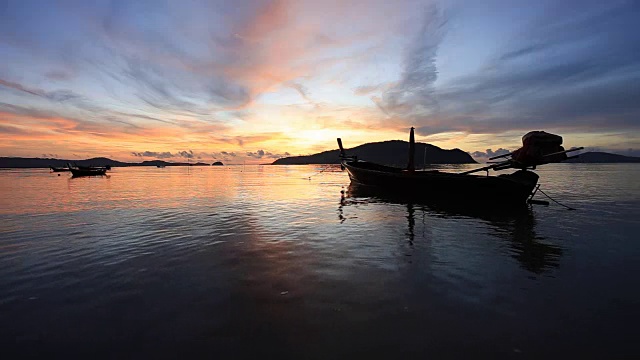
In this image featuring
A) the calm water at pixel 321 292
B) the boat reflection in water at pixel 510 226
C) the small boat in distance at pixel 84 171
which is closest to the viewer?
the calm water at pixel 321 292

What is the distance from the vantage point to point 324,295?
7.48m

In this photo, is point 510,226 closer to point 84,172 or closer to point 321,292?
point 321,292

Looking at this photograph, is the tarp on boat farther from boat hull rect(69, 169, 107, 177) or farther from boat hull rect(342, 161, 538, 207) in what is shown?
Answer: boat hull rect(69, 169, 107, 177)

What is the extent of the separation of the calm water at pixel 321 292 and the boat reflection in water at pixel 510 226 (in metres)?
0.13

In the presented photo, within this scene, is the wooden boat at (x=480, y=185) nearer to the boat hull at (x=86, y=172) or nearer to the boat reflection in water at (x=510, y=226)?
the boat reflection in water at (x=510, y=226)

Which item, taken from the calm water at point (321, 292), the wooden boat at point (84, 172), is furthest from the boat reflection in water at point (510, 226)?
the wooden boat at point (84, 172)

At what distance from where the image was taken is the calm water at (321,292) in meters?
5.51

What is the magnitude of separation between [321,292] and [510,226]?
14258mm

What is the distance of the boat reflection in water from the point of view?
1074cm

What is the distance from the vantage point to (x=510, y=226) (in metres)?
16.8

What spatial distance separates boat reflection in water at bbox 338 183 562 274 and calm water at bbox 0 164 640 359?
5.2 inches

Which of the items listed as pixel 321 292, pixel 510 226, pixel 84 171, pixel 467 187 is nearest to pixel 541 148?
pixel 467 187

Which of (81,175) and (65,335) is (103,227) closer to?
(65,335)

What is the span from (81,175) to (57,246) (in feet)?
307
